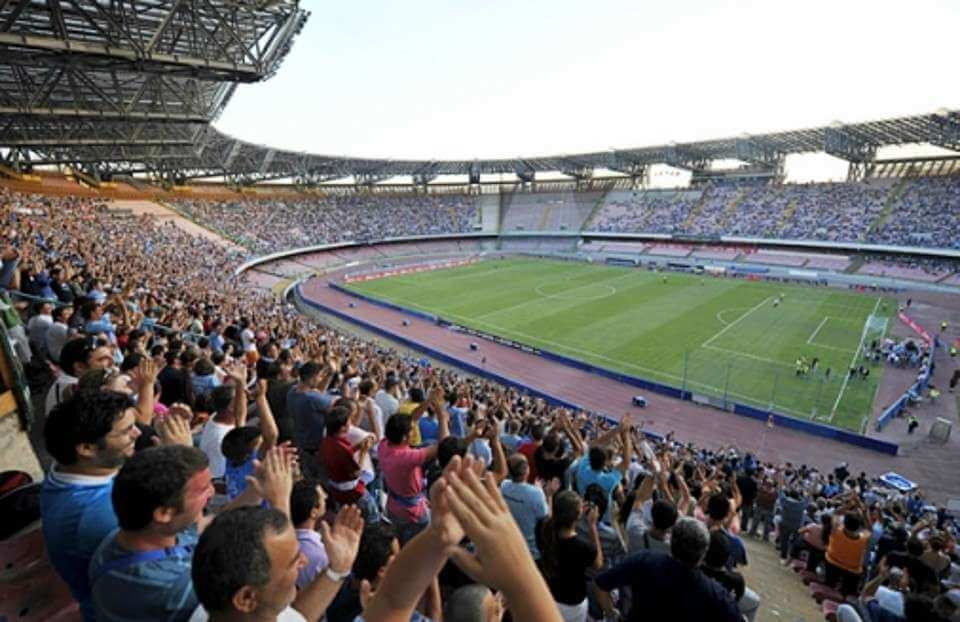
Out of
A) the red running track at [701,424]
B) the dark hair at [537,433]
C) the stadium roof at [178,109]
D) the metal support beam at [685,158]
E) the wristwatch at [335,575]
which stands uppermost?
the metal support beam at [685,158]

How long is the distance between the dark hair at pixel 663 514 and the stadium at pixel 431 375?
0.04 m

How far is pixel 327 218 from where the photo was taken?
67312 mm

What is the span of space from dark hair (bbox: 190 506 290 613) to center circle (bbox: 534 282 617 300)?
41079 mm

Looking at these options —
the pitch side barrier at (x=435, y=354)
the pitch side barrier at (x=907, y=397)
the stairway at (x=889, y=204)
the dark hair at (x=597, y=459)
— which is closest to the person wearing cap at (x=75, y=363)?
the dark hair at (x=597, y=459)

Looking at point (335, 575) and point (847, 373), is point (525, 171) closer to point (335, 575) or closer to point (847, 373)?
point (847, 373)

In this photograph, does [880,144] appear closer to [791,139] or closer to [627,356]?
[791,139]

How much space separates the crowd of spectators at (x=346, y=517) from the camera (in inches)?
75.5

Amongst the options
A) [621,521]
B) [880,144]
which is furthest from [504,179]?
[621,521]

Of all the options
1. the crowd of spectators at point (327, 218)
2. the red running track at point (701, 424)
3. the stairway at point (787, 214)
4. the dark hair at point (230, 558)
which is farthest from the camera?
the stairway at point (787, 214)

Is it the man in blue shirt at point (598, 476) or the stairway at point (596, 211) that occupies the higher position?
the stairway at point (596, 211)

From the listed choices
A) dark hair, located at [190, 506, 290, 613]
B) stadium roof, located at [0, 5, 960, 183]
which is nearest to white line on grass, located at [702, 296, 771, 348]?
stadium roof, located at [0, 5, 960, 183]

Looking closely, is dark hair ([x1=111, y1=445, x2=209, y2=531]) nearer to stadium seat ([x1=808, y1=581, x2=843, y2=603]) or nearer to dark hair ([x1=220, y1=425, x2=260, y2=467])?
dark hair ([x1=220, y1=425, x2=260, y2=467])

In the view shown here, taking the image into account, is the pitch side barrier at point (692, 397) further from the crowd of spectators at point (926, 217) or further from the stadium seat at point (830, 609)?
the crowd of spectators at point (926, 217)

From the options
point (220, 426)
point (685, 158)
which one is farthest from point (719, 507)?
point (685, 158)
